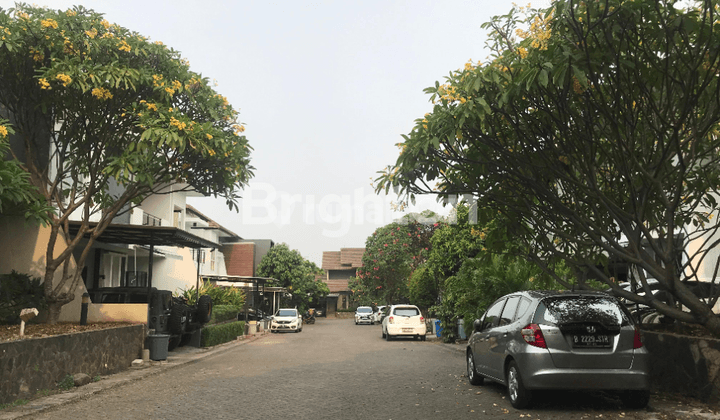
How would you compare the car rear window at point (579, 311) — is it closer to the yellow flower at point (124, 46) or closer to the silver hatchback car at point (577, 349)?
the silver hatchback car at point (577, 349)

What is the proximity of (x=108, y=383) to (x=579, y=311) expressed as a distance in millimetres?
8720

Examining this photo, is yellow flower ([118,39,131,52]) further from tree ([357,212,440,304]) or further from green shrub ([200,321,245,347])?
tree ([357,212,440,304])

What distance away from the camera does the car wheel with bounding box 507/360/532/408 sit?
8469 mm

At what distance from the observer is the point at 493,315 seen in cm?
1076

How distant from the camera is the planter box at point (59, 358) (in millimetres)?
9359

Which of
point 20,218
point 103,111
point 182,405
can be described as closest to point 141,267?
point 20,218

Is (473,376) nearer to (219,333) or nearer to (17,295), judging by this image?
(17,295)

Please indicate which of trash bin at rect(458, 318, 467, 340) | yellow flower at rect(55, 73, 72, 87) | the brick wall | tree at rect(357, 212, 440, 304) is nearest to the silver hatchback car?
yellow flower at rect(55, 73, 72, 87)

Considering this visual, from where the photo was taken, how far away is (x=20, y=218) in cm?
1591

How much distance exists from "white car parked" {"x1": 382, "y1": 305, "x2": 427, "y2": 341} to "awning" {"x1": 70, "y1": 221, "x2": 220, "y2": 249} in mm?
11335

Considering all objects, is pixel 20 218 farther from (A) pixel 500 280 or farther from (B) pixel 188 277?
(B) pixel 188 277

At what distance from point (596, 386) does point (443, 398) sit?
8.25 feet

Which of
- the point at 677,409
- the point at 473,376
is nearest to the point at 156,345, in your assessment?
the point at 473,376

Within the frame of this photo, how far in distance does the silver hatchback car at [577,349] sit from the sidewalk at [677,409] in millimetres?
285
